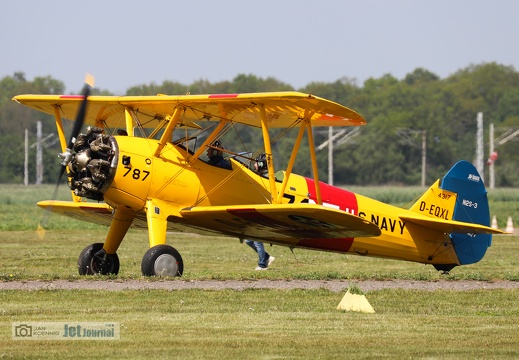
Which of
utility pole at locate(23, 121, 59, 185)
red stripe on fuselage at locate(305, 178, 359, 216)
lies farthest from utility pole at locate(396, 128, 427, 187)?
red stripe on fuselage at locate(305, 178, 359, 216)

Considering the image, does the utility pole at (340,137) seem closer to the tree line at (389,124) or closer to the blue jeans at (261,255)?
the tree line at (389,124)

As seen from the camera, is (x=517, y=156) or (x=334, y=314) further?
(x=517, y=156)

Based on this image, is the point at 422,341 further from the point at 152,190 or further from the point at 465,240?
the point at 465,240

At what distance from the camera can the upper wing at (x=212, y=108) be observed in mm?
16250

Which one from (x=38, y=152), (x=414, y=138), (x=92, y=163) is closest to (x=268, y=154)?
(x=92, y=163)

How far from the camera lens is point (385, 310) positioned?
13195mm

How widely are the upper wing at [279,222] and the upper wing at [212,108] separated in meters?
1.59

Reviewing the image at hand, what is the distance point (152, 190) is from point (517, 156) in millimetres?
65184

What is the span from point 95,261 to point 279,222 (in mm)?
3165

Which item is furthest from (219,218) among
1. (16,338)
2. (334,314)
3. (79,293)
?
(16,338)

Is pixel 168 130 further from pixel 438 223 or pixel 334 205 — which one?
pixel 438 223

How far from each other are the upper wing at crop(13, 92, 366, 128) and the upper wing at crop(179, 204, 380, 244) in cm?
159

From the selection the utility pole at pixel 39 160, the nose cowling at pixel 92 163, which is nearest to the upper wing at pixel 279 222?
the nose cowling at pixel 92 163

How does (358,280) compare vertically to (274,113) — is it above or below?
below
